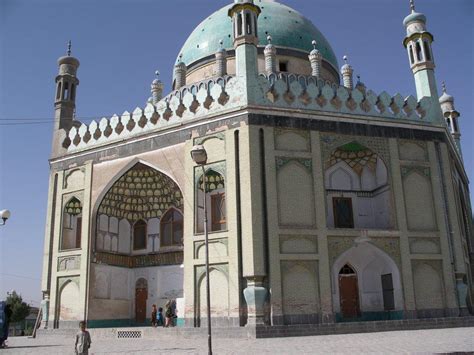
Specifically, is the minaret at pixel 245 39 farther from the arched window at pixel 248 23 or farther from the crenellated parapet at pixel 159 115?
the crenellated parapet at pixel 159 115

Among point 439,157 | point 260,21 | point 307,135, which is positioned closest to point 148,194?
point 307,135

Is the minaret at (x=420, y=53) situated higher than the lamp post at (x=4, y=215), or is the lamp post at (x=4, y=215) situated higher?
the minaret at (x=420, y=53)

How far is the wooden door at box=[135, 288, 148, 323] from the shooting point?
15070 mm

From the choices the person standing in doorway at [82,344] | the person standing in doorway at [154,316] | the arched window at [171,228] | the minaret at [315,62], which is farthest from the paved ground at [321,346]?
the minaret at [315,62]

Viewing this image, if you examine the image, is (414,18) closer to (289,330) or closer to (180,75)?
(180,75)

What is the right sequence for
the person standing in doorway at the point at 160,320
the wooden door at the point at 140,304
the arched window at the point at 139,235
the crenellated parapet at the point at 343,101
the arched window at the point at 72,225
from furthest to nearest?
the arched window at the point at 139,235, the wooden door at the point at 140,304, the arched window at the point at 72,225, the person standing in doorway at the point at 160,320, the crenellated parapet at the point at 343,101

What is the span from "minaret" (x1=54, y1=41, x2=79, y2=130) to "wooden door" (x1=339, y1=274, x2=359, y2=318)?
9540 millimetres

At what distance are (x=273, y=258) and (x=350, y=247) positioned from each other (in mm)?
2147

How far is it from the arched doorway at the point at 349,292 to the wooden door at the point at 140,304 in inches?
235

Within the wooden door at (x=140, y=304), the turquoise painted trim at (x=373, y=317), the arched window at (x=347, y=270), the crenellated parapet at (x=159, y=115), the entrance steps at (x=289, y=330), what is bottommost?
the entrance steps at (x=289, y=330)

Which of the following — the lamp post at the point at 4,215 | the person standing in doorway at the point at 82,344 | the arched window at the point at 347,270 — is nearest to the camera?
the person standing in doorway at the point at 82,344

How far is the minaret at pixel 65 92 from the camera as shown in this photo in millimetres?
15820

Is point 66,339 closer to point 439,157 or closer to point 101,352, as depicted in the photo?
point 101,352

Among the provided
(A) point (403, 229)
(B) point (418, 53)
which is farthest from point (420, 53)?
(A) point (403, 229)
